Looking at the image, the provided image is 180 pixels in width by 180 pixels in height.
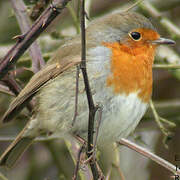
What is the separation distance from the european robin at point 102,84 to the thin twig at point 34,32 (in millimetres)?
679

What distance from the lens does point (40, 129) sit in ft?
11.9

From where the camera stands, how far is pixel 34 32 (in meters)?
2.33

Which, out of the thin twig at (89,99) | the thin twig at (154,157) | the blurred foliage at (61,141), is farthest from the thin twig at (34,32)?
the blurred foliage at (61,141)

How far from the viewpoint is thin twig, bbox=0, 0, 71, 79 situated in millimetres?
2139

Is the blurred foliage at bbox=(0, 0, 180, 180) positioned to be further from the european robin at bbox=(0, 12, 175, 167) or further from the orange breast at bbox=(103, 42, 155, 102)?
the orange breast at bbox=(103, 42, 155, 102)

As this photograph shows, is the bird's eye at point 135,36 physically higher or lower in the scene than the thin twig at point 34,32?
lower

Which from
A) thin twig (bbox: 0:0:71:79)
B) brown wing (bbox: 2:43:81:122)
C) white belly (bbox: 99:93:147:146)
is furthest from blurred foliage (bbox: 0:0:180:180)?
thin twig (bbox: 0:0:71:79)

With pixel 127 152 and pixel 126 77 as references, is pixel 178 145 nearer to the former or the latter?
pixel 127 152

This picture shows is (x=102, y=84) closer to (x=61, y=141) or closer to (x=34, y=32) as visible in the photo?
(x=34, y=32)

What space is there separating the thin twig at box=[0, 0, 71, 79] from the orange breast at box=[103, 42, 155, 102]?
2.98 ft

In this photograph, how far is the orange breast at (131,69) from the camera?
3.29 meters

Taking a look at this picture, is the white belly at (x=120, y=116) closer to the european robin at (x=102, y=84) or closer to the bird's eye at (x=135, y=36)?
the european robin at (x=102, y=84)

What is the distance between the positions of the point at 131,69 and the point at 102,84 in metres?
0.32

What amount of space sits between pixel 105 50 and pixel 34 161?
1.80m
